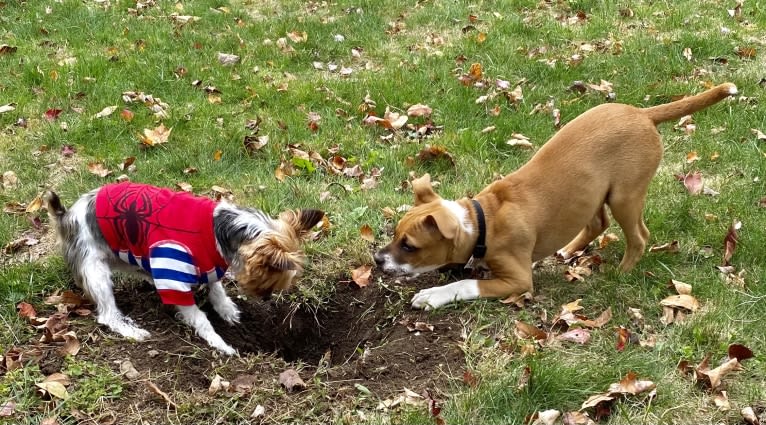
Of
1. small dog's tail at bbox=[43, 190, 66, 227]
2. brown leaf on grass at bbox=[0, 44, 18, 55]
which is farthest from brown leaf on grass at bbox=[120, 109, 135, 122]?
brown leaf on grass at bbox=[0, 44, 18, 55]

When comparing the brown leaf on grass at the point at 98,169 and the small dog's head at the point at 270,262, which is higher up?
the small dog's head at the point at 270,262

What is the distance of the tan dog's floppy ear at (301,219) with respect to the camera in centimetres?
451

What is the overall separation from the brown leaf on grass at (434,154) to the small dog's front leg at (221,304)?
250 cm

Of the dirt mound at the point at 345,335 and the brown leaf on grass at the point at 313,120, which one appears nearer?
the dirt mound at the point at 345,335

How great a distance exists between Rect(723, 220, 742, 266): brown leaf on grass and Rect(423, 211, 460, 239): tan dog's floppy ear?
2003 mm

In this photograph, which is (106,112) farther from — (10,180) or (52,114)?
(10,180)

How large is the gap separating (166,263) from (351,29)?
6.26m

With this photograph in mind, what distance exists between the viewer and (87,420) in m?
3.50

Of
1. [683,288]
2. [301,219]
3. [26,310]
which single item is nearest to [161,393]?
[26,310]

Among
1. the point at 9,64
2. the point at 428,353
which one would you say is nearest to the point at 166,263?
the point at 428,353

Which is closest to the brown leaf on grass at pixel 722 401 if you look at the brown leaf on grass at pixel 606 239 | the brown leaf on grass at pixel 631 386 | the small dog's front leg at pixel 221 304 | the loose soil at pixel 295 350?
the brown leaf on grass at pixel 631 386

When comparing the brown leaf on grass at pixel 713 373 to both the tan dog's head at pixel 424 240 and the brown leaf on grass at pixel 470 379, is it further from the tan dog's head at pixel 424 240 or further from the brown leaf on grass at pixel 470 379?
the tan dog's head at pixel 424 240

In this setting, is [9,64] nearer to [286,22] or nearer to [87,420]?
[286,22]

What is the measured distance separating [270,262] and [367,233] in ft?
4.31
